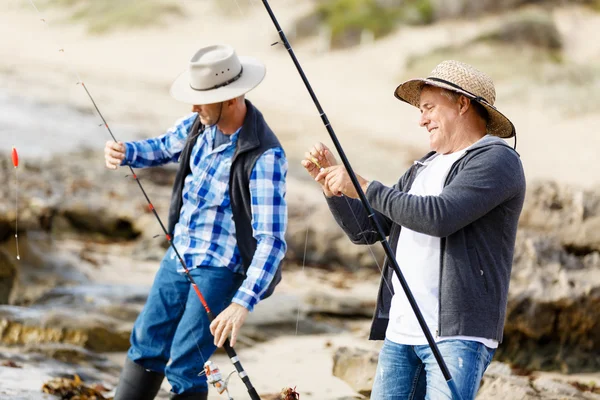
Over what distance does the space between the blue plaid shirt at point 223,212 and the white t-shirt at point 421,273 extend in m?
0.78

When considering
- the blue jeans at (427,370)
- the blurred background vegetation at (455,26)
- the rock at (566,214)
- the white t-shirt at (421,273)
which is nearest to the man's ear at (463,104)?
the white t-shirt at (421,273)

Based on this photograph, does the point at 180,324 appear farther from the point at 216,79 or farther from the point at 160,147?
the point at 216,79

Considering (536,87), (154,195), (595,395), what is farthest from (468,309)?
(536,87)

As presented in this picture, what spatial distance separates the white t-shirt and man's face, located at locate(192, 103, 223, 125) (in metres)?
1.11

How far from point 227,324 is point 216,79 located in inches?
42.7

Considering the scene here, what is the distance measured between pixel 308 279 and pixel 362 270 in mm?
845

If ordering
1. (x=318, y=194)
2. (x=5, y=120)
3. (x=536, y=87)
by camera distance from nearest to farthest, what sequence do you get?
(x=318, y=194) → (x=5, y=120) → (x=536, y=87)

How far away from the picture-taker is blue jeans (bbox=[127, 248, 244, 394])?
372cm

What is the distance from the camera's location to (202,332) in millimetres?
3717

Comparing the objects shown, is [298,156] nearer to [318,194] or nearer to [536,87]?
[318,194]

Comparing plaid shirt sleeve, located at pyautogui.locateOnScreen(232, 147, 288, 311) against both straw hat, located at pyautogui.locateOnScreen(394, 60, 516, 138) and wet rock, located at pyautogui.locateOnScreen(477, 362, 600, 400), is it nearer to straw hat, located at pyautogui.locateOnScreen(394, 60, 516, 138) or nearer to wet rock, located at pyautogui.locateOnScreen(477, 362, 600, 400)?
straw hat, located at pyautogui.locateOnScreen(394, 60, 516, 138)

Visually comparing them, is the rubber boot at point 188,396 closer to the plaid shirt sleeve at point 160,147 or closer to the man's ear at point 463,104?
the plaid shirt sleeve at point 160,147

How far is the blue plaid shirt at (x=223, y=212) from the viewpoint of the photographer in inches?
144

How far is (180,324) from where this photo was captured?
12.3ft
